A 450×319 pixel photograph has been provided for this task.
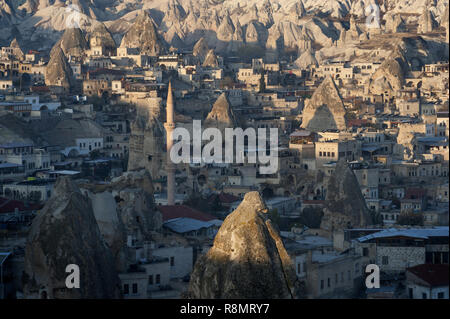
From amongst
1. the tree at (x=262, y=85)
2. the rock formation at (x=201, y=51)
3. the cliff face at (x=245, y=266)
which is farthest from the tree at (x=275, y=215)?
the rock formation at (x=201, y=51)

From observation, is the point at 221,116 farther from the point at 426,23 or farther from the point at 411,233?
the point at 426,23

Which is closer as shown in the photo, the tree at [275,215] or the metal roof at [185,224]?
the metal roof at [185,224]

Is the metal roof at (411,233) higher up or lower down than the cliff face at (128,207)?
lower down

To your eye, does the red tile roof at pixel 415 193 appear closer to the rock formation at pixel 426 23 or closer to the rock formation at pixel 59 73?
the rock formation at pixel 59 73

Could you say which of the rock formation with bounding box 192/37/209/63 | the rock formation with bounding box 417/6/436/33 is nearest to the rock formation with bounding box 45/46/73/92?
the rock formation with bounding box 192/37/209/63

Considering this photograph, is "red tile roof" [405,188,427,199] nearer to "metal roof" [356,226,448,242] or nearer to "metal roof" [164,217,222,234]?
"metal roof" [164,217,222,234]

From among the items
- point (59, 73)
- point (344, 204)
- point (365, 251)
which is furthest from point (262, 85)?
point (365, 251)
